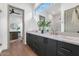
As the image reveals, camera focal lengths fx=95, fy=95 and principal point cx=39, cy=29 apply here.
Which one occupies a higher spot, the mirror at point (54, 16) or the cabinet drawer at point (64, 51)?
the mirror at point (54, 16)

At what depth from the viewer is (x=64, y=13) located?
2256 mm

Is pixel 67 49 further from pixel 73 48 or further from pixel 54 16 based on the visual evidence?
pixel 54 16

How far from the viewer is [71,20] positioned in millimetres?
2018

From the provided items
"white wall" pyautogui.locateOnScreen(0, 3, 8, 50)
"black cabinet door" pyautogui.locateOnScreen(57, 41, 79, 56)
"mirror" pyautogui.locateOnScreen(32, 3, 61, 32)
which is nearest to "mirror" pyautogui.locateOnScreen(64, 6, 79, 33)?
"mirror" pyautogui.locateOnScreen(32, 3, 61, 32)

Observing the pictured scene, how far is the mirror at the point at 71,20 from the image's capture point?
189cm

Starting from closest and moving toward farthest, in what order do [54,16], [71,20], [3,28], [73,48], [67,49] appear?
[73,48], [67,49], [71,20], [54,16], [3,28]

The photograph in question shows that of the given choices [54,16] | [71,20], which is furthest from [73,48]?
[54,16]

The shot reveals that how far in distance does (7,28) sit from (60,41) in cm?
231

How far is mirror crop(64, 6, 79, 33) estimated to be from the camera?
1.89 m

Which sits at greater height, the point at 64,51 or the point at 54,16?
the point at 54,16

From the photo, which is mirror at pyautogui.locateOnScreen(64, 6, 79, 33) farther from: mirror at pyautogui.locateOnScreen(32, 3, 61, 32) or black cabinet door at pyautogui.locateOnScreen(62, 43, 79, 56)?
black cabinet door at pyautogui.locateOnScreen(62, 43, 79, 56)

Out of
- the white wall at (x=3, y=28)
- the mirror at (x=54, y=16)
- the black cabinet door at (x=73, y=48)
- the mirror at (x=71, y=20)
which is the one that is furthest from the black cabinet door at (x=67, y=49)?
the white wall at (x=3, y=28)

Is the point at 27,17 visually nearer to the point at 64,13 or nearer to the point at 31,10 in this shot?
the point at 31,10

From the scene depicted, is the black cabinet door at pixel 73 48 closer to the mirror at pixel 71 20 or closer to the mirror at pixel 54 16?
the mirror at pixel 71 20
